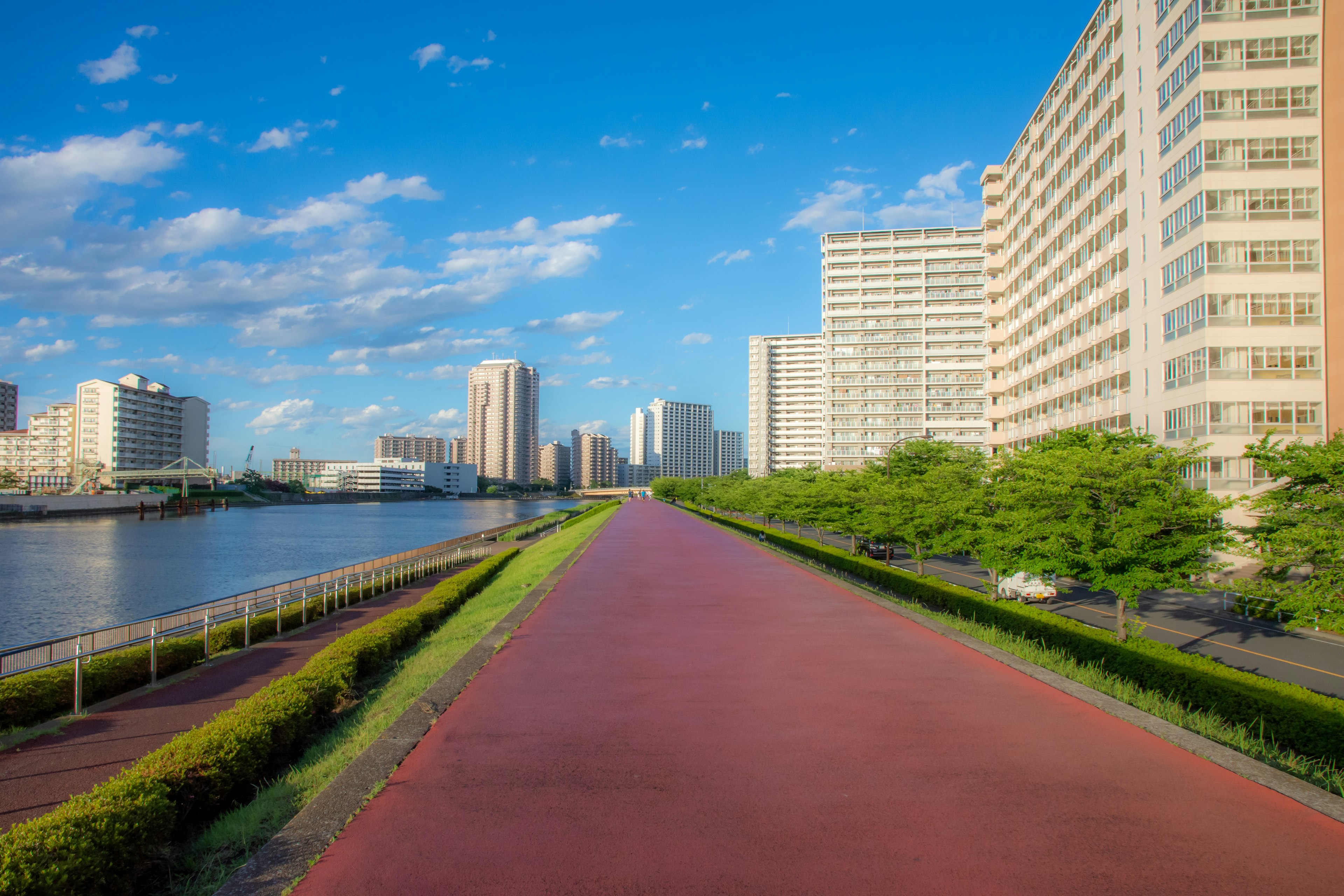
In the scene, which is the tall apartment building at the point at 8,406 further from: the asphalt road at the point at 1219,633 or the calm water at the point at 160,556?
the asphalt road at the point at 1219,633

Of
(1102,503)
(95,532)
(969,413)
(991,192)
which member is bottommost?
(95,532)

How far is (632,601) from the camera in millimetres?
18672

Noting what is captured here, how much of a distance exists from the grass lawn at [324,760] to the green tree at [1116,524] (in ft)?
43.8

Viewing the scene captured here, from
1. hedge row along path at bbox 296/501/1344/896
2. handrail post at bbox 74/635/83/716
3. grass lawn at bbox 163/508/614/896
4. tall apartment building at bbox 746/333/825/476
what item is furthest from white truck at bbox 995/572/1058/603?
tall apartment building at bbox 746/333/825/476

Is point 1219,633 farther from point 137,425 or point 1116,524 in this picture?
point 137,425

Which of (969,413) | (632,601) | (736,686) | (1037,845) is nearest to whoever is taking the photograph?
(1037,845)

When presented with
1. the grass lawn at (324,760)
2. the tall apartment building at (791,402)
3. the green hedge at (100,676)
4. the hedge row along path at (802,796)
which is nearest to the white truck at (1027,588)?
the hedge row along path at (802,796)

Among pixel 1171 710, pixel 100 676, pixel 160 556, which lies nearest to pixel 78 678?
pixel 100 676

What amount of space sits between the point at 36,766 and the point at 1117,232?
49896 mm

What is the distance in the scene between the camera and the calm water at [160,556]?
32.4 metres

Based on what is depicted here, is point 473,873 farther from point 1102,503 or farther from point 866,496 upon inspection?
point 866,496

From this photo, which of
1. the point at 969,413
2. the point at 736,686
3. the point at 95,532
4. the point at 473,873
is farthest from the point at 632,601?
the point at 969,413

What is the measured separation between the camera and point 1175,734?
26.7 ft

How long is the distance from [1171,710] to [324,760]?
1065 cm
